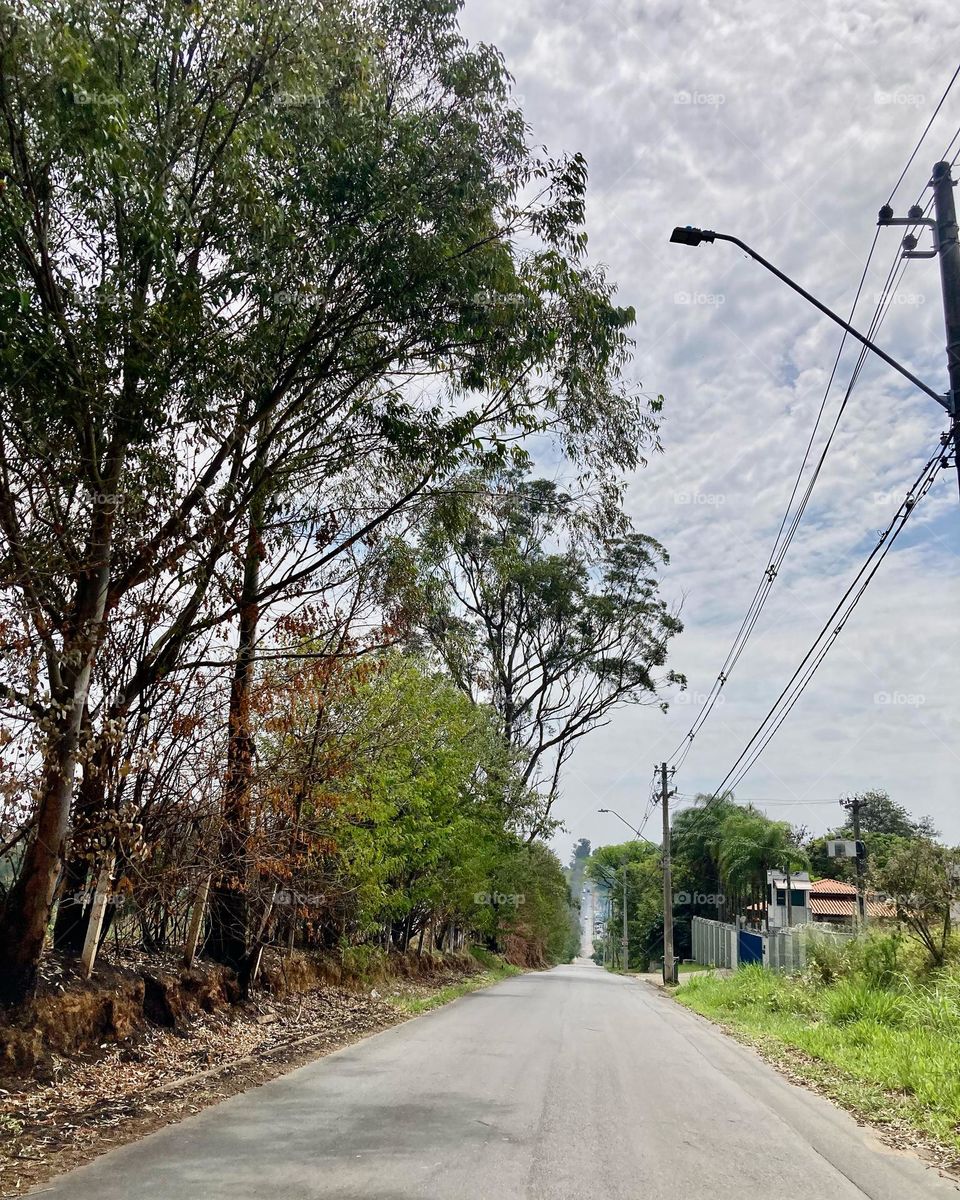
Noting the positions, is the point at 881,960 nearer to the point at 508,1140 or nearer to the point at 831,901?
the point at 508,1140

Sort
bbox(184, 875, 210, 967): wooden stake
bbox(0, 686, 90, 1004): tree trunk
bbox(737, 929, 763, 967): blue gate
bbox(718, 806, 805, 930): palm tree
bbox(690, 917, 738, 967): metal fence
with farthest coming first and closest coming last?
bbox(718, 806, 805, 930): palm tree
bbox(690, 917, 738, 967): metal fence
bbox(737, 929, 763, 967): blue gate
bbox(184, 875, 210, 967): wooden stake
bbox(0, 686, 90, 1004): tree trunk

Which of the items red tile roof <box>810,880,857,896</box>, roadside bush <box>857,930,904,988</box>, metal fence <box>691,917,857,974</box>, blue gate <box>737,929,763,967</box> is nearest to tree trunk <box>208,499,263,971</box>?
roadside bush <box>857,930,904,988</box>

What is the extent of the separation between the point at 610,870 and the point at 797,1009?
288 feet

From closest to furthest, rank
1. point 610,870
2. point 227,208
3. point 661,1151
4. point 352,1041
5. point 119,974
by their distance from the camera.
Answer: point 661,1151, point 227,208, point 119,974, point 352,1041, point 610,870

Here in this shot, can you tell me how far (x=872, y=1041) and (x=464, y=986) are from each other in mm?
15322

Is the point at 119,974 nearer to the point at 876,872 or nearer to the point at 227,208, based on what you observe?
the point at 227,208

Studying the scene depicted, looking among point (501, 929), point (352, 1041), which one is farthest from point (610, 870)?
point (352, 1041)

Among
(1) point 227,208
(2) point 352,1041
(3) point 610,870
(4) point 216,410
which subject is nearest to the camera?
(1) point 227,208

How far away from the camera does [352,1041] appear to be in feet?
40.9

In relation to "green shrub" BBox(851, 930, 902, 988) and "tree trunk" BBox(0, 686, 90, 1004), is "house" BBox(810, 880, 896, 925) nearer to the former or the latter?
"green shrub" BBox(851, 930, 902, 988)

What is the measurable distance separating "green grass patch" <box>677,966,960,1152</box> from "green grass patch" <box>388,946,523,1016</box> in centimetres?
600

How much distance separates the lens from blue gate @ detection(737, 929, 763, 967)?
31720mm

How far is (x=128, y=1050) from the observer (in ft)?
29.8

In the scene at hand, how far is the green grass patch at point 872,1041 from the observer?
28.8ft
